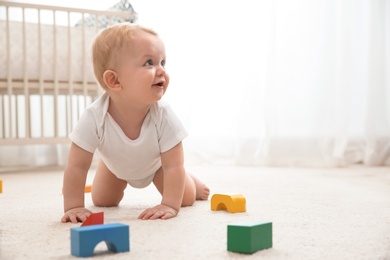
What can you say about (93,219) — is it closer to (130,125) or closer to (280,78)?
(130,125)

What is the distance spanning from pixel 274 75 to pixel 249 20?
0.99 feet

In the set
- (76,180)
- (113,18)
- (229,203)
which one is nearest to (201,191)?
(229,203)

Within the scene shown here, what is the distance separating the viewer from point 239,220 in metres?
1.05

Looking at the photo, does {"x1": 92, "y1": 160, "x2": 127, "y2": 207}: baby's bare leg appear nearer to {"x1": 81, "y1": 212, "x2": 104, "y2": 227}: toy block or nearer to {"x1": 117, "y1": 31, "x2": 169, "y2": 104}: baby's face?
{"x1": 117, "y1": 31, "x2": 169, "y2": 104}: baby's face

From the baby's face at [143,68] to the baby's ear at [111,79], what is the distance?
0.04ft

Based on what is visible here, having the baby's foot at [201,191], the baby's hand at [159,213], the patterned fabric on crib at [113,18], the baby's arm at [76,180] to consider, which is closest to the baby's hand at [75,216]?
the baby's arm at [76,180]

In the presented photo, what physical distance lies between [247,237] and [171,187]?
1.34 ft

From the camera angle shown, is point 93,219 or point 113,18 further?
point 113,18

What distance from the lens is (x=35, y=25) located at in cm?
239

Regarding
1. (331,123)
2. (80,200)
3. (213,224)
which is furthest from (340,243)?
(331,123)

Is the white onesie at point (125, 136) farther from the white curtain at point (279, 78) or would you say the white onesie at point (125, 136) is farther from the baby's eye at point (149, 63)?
the white curtain at point (279, 78)

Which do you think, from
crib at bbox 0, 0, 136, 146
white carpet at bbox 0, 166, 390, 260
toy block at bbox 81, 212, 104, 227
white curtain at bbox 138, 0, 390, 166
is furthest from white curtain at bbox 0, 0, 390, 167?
toy block at bbox 81, 212, 104, 227

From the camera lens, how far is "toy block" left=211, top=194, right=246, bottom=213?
1.13m

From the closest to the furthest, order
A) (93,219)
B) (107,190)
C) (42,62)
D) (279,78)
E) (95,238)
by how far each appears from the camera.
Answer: (95,238), (93,219), (107,190), (42,62), (279,78)
